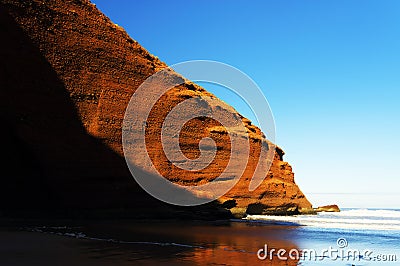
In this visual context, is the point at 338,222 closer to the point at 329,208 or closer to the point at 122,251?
the point at 122,251

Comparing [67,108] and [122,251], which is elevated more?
[67,108]

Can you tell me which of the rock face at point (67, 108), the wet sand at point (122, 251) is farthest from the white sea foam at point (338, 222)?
the wet sand at point (122, 251)

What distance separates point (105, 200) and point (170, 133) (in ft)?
28.2

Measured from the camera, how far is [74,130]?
24.3m

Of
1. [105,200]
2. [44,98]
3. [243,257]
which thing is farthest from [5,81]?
[243,257]

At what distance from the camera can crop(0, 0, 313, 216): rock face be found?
2272 cm

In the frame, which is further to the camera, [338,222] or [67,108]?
[338,222]

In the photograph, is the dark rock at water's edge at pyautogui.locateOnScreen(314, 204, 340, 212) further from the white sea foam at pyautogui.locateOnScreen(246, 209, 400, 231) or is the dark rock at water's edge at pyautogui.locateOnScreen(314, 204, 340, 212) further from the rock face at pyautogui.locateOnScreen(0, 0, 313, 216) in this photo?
the rock face at pyautogui.locateOnScreen(0, 0, 313, 216)

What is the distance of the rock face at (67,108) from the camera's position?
22.7 metres

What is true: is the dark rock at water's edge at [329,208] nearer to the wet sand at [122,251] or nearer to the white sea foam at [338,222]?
the white sea foam at [338,222]

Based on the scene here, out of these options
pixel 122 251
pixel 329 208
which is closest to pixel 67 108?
pixel 122 251

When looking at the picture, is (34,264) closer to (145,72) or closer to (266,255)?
(266,255)

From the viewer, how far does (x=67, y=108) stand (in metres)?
24.4

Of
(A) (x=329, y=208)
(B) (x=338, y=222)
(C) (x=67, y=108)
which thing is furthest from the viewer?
(A) (x=329, y=208)
